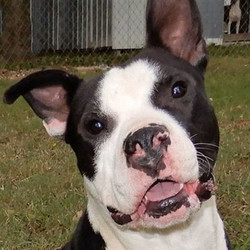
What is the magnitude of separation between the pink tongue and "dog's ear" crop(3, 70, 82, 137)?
0.91 metres

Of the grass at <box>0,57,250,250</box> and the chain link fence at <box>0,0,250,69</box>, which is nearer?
the grass at <box>0,57,250,250</box>

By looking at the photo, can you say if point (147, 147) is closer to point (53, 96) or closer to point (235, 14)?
A: point (53, 96)

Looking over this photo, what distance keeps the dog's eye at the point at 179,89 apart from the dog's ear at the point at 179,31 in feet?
1.25

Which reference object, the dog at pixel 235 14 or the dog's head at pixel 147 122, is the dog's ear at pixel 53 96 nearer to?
the dog's head at pixel 147 122

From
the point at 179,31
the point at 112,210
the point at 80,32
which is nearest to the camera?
the point at 112,210

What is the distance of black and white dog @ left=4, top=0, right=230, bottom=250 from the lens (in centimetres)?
342

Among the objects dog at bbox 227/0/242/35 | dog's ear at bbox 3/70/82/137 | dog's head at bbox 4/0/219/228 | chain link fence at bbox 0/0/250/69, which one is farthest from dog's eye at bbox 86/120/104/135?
dog at bbox 227/0/242/35

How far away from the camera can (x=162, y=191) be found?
356 centimetres

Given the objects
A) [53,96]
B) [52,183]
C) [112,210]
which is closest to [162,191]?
[112,210]

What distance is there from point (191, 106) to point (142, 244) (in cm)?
79

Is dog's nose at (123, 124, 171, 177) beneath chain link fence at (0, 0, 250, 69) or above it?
above

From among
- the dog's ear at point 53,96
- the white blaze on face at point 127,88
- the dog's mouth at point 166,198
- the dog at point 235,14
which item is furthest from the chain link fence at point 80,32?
the dog's mouth at point 166,198

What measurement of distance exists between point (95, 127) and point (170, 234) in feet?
2.30

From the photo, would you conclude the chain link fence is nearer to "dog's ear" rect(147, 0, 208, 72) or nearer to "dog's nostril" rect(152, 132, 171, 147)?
"dog's ear" rect(147, 0, 208, 72)
